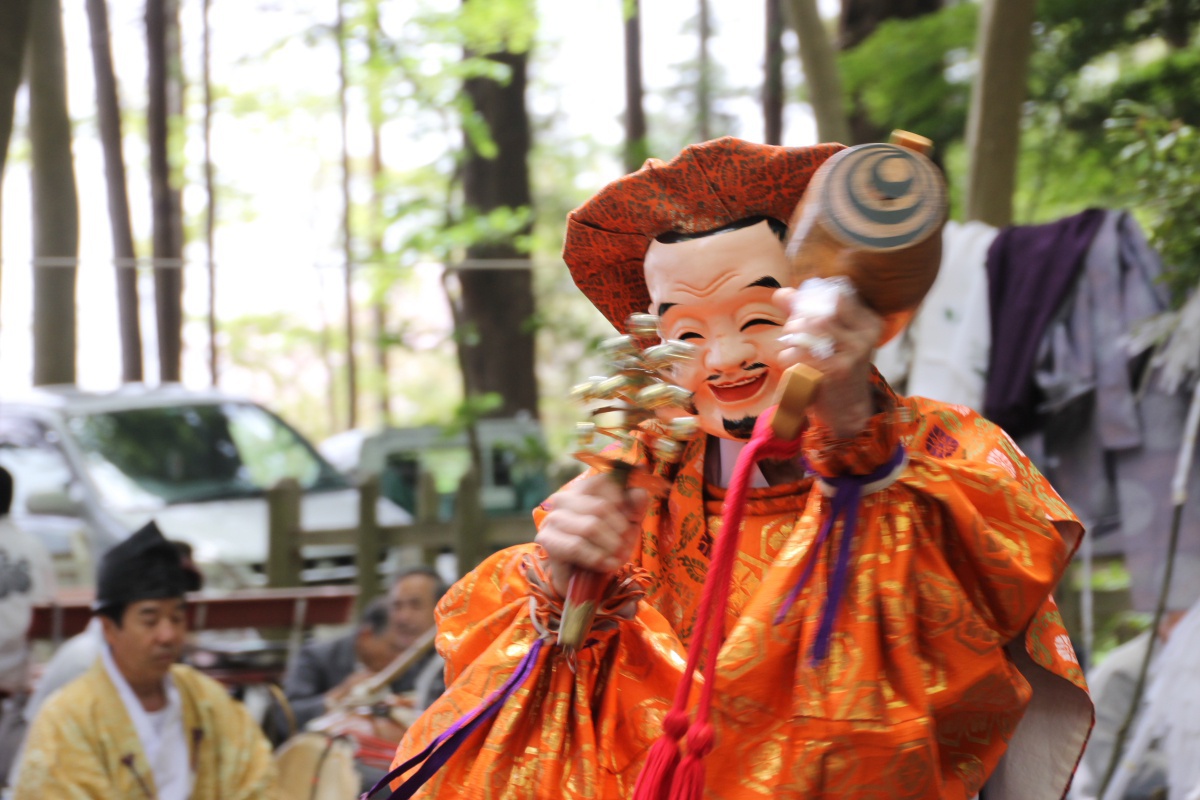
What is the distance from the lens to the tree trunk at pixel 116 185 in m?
13.8

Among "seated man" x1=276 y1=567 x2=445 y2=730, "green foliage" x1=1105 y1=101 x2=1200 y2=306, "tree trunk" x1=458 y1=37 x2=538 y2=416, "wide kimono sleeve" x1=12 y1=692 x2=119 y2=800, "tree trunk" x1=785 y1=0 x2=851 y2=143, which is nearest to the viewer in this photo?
"wide kimono sleeve" x1=12 y1=692 x2=119 y2=800

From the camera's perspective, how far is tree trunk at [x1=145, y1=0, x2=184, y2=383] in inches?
568

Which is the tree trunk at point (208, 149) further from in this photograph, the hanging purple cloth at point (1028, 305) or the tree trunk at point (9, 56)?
→ the hanging purple cloth at point (1028, 305)

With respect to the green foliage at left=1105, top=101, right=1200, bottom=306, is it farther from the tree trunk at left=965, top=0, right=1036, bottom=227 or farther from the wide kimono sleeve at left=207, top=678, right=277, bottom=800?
the wide kimono sleeve at left=207, top=678, right=277, bottom=800

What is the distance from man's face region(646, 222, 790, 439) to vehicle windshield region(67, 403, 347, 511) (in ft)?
18.6

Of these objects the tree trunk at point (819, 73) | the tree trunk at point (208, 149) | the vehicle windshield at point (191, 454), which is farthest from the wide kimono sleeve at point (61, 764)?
the tree trunk at point (208, 149)

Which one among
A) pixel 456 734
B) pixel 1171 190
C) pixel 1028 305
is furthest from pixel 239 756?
pixel 1171 190

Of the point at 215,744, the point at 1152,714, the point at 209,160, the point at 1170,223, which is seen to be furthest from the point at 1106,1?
the point at 209,160

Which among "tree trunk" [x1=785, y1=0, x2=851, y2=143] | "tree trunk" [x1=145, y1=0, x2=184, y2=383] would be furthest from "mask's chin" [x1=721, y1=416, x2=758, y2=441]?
"tree trunk" [x1=145, y1=0, x2=184, y2=383]

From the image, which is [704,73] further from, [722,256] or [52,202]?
[722,256]

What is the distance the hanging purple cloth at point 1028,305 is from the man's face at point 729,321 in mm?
2630

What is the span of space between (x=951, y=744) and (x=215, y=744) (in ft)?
9.99

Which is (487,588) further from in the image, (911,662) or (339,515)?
(339,515)

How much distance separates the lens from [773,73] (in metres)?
10.6
